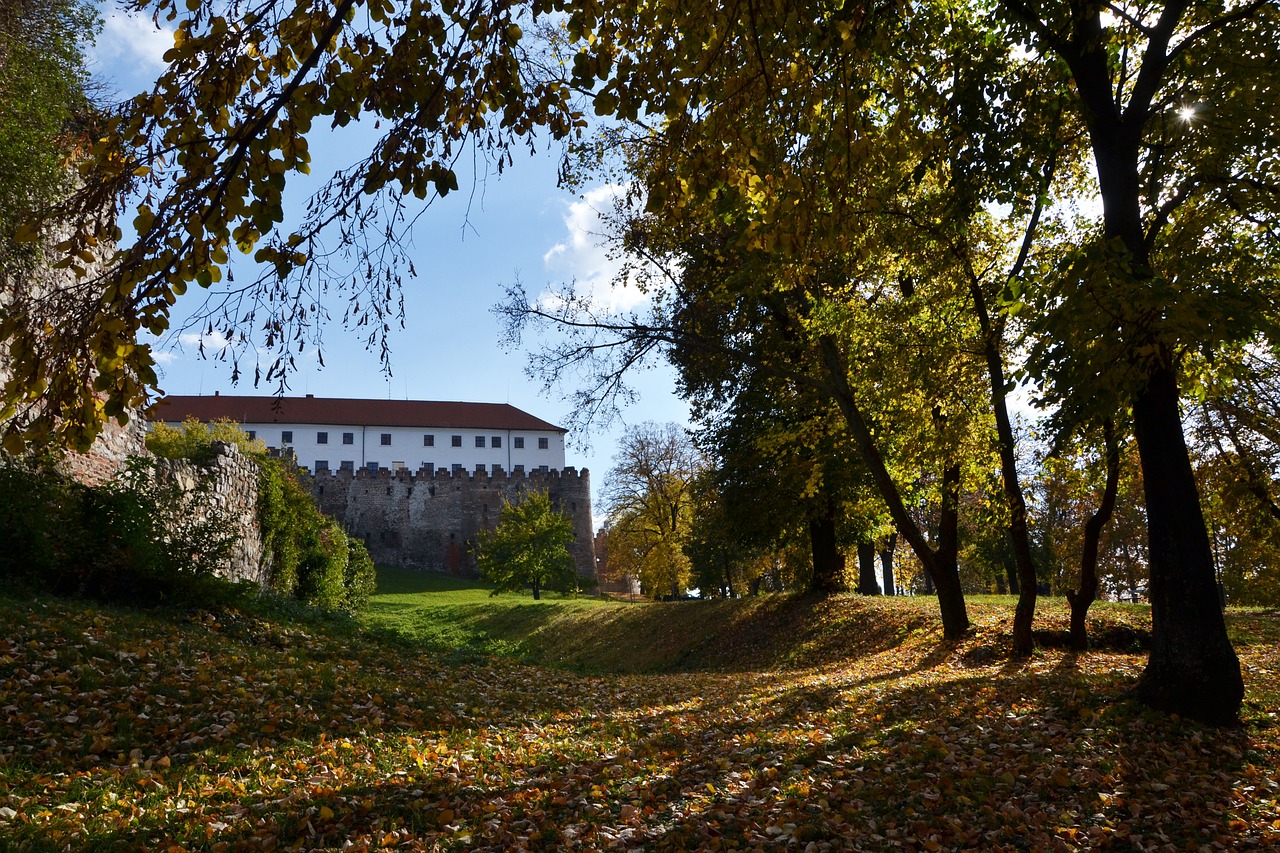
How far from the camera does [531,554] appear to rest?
44000 millimetres

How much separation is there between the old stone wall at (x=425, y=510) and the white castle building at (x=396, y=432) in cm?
214

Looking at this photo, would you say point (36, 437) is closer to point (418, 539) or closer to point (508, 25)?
point (508, 25)

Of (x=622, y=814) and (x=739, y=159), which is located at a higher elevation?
(x=739, y=159)

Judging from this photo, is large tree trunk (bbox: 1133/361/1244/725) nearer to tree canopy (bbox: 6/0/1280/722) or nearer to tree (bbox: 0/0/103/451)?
tree canopy (bbox: 6/0/1280/722)

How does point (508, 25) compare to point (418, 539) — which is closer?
point (508, 25)

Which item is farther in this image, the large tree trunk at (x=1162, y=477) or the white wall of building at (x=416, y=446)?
the white wall of building at (x=416, y=446)

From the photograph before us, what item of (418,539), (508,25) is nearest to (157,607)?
(508,25)

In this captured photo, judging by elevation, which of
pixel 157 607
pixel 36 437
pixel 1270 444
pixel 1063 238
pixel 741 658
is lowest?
pixel 741 658

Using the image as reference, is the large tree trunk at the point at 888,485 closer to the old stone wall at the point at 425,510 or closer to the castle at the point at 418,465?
the castle at the point at 418,465

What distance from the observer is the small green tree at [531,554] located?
4416 centimetres

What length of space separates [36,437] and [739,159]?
12.9 feet

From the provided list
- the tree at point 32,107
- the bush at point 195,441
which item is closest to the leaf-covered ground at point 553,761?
the tree at point 32,107

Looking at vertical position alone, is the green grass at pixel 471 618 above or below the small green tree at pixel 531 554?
below

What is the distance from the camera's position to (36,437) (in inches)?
151
